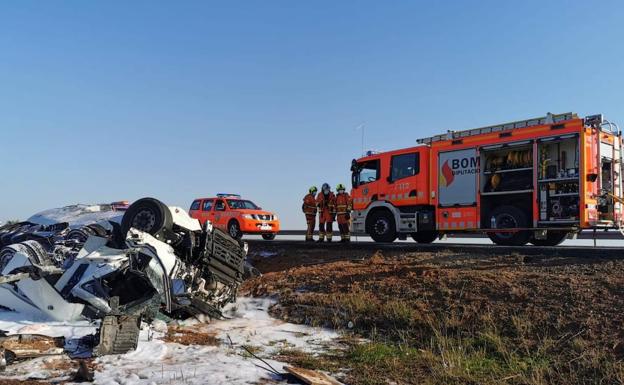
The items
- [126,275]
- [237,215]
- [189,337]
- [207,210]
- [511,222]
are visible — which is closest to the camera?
[189,337]

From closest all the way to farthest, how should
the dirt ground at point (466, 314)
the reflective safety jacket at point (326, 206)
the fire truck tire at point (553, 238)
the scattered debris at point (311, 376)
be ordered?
the scattered debris at point (311, 376), the dirt ground at point (466, 314), the fire truck tire at point (553, 238), the reflective safety jacket at point (326, 206)

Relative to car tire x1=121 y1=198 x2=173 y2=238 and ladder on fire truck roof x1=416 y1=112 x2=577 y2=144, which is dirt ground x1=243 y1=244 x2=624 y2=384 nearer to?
car tire x1=121 y1=198 x2=173 y2=238

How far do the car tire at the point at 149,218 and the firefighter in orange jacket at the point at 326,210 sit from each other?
8865 millimetres

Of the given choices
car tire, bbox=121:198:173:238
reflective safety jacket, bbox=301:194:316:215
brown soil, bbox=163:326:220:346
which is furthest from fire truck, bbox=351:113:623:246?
brown soil, bbox=163:326:220:346

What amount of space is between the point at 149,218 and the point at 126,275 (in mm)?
1076

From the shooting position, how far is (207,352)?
524cm

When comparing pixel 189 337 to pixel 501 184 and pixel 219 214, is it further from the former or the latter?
pixel 219 214

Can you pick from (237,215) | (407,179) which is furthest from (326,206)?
(237,215)

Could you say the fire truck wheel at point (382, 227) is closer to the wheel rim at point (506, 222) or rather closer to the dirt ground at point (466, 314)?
the wheel rim at point (506, 222)

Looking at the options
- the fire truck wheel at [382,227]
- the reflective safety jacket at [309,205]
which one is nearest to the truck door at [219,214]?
the reflective safety jacket at [309,205]

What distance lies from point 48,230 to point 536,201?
9.92m

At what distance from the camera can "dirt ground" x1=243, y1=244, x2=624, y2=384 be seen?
16.1 ft

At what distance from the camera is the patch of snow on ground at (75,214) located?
9211mm

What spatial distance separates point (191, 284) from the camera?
21.3 feet
